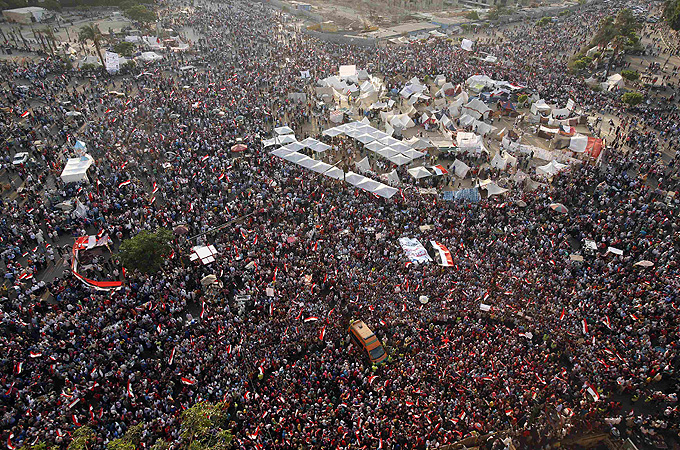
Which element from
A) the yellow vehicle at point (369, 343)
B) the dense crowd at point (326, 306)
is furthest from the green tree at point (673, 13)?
the yellow vehicle at point (369, 343)

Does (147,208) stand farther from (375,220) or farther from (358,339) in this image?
(358,339)

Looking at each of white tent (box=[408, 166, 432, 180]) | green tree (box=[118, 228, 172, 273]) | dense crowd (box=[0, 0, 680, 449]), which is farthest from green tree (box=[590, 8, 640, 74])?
green tree (box=[118, 228, 172, 273])

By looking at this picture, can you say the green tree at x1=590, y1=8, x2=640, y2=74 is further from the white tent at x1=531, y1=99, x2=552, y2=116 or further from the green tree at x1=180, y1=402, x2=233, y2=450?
the green tree at x1=180, y1=402, x2=233, y2=450

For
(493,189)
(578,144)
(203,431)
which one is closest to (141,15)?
(493,189)

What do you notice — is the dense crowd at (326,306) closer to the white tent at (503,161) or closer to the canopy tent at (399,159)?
the canopy tent at (399,159)

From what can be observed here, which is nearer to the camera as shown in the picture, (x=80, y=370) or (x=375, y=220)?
(x=80, y=370)

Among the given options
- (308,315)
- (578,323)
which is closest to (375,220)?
(308,315)
